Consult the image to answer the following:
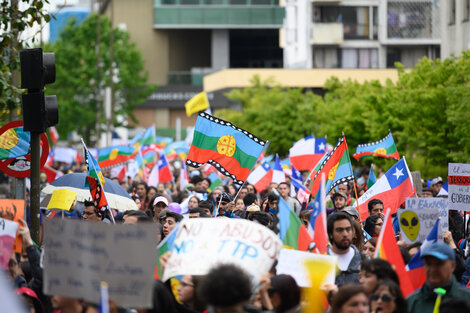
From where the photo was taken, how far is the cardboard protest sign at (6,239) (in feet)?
24.5

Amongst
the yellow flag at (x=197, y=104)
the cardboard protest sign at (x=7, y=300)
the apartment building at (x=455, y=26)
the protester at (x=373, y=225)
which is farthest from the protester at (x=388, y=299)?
the apartment building at (x=455, y=26)

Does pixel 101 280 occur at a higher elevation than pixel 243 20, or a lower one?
lower

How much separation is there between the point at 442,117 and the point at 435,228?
18730 millimetres

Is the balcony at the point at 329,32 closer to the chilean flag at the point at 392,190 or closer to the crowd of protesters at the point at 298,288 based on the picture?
the chilean flag at the point at 392,190

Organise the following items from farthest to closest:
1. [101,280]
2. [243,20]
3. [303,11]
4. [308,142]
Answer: [243,20] < [303,11] < [308,142] < [101,280]

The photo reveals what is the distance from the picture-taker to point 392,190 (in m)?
13.3

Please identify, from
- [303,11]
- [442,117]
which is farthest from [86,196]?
[303,11]

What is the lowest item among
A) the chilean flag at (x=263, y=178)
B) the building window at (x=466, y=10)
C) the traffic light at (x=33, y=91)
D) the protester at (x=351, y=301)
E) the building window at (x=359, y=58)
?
the chilean flag at (x=263, y=178)

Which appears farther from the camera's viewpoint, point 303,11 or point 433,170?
point 303,11

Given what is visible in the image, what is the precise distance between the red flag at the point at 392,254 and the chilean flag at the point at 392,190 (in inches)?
224

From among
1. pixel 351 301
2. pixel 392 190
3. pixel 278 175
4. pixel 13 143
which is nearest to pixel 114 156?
pixel 278 175

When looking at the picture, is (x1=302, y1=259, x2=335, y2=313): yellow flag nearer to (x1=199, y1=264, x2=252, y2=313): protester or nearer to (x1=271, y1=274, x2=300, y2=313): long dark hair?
(x1=271, y1=274, x2=300, y2=313): long dark hair

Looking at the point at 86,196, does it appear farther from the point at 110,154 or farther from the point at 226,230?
the point at 110,154

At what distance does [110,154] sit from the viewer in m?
24.9
